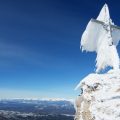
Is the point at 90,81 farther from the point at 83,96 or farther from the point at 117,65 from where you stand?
the point at 117,65

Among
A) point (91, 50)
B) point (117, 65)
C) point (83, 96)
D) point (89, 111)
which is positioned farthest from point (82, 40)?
point (89, 111)

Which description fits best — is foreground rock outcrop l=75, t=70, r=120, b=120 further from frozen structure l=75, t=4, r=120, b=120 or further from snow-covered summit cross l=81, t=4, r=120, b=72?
snow-covered summit cross l=81, t=4, r=120, b=72

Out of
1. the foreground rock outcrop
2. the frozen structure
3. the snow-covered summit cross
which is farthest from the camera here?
the snow-covered summit cross

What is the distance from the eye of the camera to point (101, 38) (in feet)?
122

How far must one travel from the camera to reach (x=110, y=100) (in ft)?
87.8

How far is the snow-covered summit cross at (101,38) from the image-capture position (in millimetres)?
35594

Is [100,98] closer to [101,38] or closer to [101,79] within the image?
[101,79]

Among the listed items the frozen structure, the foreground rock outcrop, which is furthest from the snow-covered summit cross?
the foreground rock outcrop

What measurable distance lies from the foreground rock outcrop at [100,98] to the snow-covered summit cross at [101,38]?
16.6 feet

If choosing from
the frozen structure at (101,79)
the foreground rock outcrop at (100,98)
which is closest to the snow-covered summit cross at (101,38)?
the frozen structure at (101,79)

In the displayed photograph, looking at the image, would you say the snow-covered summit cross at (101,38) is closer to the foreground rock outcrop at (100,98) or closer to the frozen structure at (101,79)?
the frozen structure at (101,79)

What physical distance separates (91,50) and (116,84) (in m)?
10.7

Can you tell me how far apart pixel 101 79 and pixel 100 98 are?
109 inches

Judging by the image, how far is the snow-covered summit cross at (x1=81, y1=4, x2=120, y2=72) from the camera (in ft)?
117
